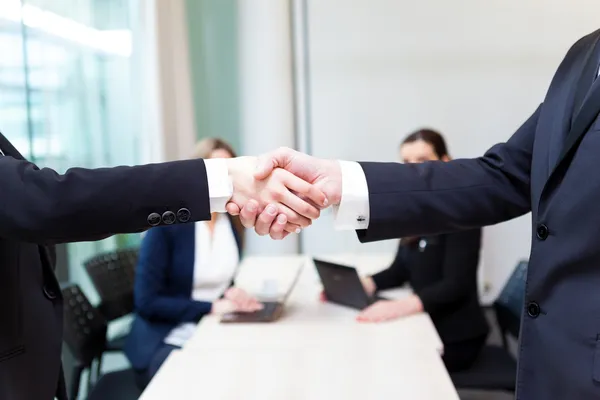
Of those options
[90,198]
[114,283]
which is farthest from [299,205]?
[114,283]

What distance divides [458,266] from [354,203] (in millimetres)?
1164

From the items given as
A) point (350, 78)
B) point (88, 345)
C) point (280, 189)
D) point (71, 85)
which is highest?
point (350, 78)

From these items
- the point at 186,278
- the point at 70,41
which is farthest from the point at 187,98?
the point at 186,278

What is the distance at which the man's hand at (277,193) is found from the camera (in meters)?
1.49

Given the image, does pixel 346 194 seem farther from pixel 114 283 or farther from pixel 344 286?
pixel 114 283

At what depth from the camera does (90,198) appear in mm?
1092

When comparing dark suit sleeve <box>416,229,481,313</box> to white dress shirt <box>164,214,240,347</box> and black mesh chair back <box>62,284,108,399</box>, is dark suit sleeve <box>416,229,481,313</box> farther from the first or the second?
black mesh chair back <box>62,284,108,399</box>

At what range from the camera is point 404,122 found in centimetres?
416

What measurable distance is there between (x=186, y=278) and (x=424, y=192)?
1.36 metres

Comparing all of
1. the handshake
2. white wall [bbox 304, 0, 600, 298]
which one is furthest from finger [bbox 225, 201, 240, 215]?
Answer: white wall [bbox 304, 0, 600, 298]

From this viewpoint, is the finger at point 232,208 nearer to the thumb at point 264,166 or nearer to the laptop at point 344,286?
the thumb at point 264,166

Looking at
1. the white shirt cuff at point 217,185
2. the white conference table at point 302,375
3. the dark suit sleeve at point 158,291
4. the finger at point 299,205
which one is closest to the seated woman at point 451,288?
the white conference table at point 302,375

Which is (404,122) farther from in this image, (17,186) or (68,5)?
(17,186)

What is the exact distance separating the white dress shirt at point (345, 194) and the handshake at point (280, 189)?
84 mm
